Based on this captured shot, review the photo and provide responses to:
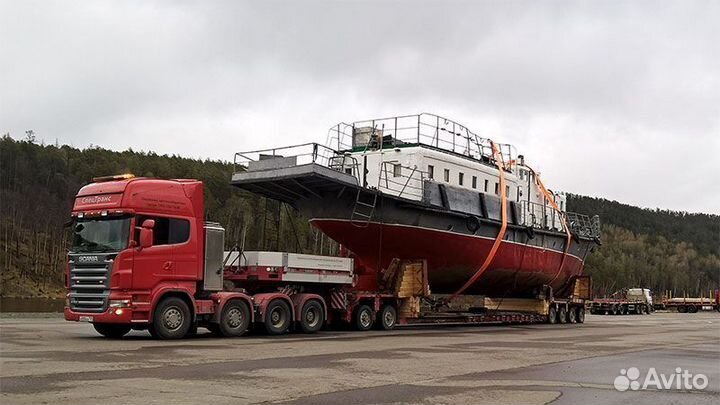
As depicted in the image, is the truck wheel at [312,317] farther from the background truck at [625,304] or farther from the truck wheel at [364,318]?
the background truck at [625,304]

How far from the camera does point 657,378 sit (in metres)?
11.3

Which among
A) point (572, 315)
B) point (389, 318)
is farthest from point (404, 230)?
point (572, 315)

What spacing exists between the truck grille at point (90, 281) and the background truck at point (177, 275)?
23 mm

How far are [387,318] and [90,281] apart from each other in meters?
9.97

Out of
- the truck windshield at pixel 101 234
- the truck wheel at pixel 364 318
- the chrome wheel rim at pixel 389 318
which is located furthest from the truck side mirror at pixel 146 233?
the chrome wheel rim at pixel 389 318

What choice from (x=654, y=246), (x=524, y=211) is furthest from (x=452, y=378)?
(x=654, y=246)

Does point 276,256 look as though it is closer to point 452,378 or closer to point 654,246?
point 452,378

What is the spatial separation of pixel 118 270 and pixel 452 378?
8314 mm

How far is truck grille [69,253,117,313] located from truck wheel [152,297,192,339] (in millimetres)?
1194

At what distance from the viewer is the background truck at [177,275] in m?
15.7

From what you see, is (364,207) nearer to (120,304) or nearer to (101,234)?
(101,234)

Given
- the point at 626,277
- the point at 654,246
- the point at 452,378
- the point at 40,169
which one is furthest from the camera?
the point at 654,246

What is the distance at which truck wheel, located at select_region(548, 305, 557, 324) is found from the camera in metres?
30.7

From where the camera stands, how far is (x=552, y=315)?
30969mm
